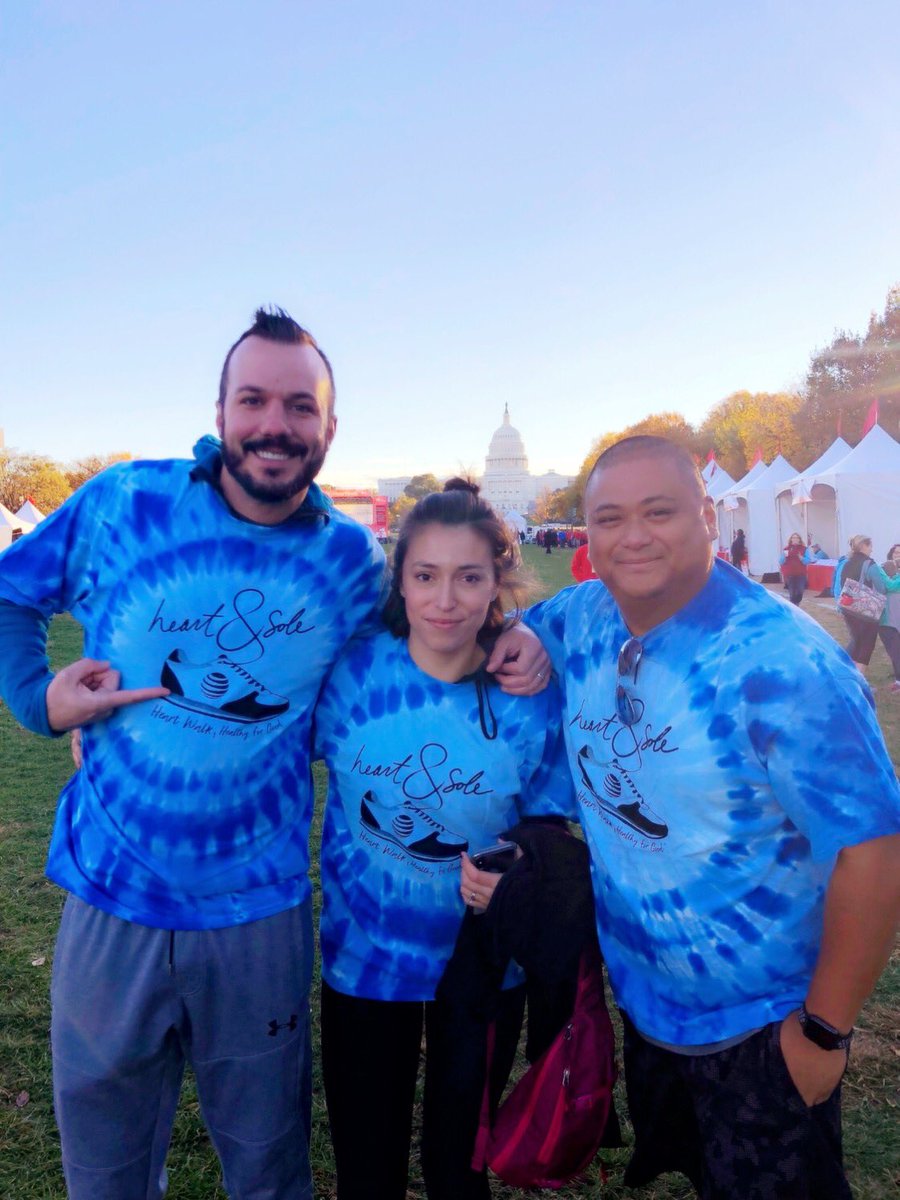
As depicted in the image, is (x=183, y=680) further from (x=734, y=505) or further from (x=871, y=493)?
(x=734, y=505)

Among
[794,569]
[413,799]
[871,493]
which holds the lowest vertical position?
[794,569]

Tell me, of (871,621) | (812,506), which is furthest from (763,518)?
(871,621)

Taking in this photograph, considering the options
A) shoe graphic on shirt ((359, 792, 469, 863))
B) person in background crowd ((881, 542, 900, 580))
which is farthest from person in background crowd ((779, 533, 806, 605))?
shoe graphic on shirt ((359, 792, 469, 863))

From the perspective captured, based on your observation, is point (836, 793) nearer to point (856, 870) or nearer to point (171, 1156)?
point (856, 870)

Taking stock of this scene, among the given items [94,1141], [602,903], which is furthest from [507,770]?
[94,1141]

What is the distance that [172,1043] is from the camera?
2174mm

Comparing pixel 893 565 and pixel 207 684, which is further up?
pixel 207 684

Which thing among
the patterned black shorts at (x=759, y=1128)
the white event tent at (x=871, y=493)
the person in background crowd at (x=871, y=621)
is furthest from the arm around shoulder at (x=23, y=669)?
the white event tent at (x=871, y=493)

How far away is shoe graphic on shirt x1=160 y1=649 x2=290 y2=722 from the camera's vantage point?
6.99 ft

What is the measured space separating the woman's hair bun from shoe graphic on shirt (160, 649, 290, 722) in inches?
33.9

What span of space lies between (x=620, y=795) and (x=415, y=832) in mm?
595

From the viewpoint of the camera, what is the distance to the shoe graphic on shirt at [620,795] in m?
1.94

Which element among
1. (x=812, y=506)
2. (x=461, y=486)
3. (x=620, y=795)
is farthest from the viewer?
(x=812, y=506)

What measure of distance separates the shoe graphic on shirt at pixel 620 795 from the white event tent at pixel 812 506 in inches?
846
